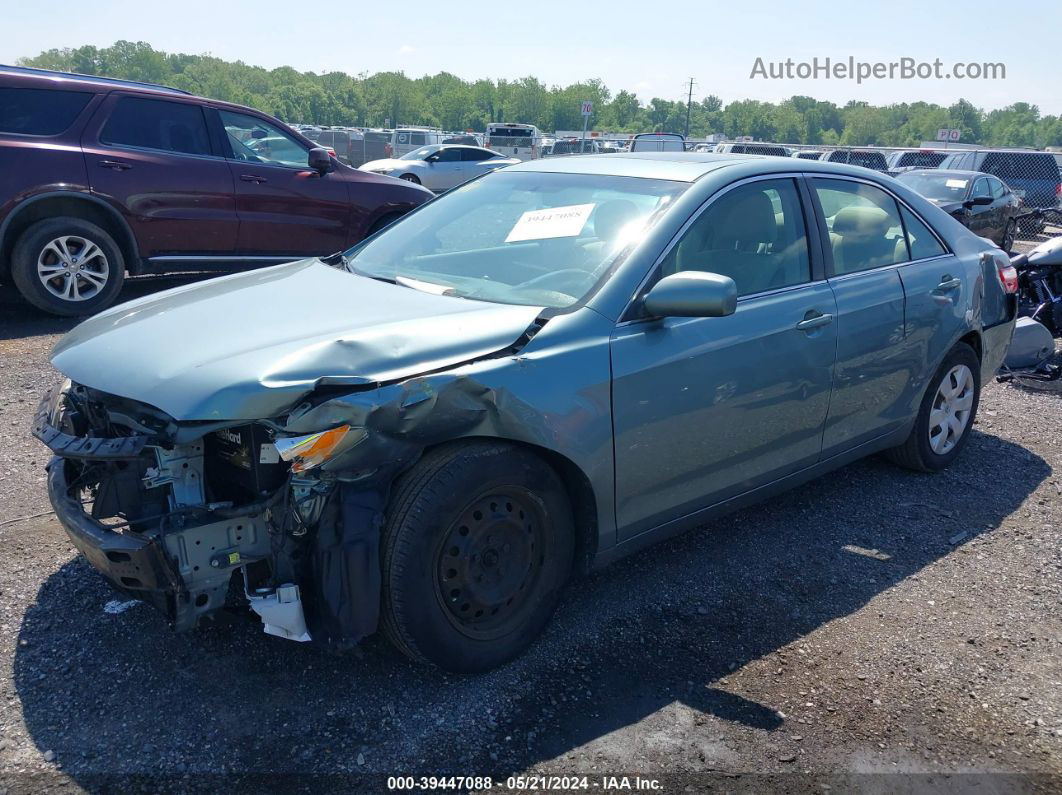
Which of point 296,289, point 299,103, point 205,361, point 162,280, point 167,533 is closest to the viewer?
point 167,533

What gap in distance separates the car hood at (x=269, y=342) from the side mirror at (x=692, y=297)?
1.43 ft

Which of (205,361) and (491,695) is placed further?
(491,695)

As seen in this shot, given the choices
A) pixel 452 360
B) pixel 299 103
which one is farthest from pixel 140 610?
pixel 299 103

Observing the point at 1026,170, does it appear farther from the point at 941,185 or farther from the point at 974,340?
the point at 974,340

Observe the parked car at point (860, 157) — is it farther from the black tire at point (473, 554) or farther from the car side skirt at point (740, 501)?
the black tire at point (473, 554)

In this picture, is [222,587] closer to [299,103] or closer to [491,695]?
[491,695]

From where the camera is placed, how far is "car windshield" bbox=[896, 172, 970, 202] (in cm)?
1438

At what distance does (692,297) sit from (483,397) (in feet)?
2.80

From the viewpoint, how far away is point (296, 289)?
3518 millimetres

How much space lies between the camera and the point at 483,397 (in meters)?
2.78

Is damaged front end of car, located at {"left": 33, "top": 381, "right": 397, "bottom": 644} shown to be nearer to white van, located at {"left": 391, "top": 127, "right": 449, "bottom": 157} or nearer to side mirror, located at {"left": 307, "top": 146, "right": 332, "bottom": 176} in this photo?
side mirror, located at {"left": 307, "top": 146, "right": 332, "bottom": 176}

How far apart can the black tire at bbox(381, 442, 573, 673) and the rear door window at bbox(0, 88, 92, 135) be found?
20.2 feet

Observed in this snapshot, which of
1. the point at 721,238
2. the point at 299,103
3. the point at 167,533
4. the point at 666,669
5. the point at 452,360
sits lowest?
the point at 666,669

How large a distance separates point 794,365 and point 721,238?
0.62m
